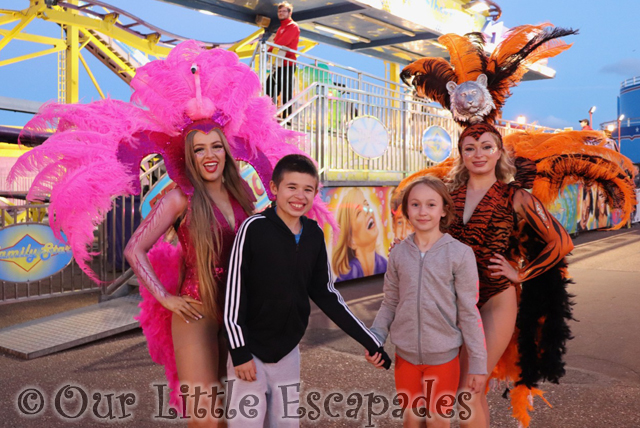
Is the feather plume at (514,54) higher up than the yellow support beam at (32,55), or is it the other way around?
the yellow support beam at (32,55)

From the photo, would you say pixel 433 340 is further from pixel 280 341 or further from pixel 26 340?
pixel 26 340

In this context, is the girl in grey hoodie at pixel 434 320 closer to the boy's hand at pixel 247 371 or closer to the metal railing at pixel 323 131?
the boy's hand at pixel 247 371

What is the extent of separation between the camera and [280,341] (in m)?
2.38

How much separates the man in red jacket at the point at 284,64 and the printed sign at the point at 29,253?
3.69 metres

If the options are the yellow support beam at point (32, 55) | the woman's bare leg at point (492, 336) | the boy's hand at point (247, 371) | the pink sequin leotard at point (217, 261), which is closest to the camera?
the boy's hand at point (247, 371)

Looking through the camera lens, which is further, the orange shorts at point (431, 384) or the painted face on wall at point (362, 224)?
the painted face on wall at point (362, 224)

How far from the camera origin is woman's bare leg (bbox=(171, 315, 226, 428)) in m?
2.50

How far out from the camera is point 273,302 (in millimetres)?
2377

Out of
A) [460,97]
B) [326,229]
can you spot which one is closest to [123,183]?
[460,97]

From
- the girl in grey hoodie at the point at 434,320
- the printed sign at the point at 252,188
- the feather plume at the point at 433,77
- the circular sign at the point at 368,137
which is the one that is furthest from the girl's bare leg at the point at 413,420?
the circular sign at the point at 368,137

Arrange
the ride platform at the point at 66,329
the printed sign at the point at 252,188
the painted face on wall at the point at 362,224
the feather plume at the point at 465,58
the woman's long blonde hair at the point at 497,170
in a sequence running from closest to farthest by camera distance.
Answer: the woman's long blonde hair at the point at 497,170 < the feather plume at the point at 465,58 < the ride platform at the point at 66,329 < the printed sign at the point at 252,188 < the painted face on wall at the point at 362,224

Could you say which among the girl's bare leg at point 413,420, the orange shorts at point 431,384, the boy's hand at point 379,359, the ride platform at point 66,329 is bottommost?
the ride platform at point 66,329

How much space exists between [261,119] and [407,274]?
1114 millimetres

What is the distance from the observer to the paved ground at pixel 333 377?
3729 millimetres
